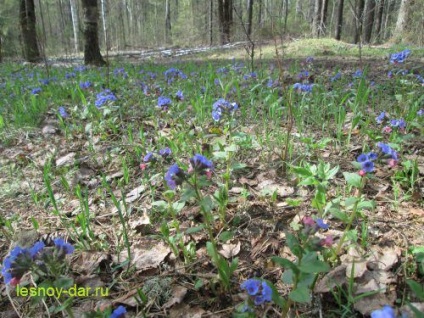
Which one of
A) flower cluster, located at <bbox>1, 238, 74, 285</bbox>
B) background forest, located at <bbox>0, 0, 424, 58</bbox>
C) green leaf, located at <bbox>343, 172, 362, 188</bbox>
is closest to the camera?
flower cluster, located at <bbox>1, 238, 74, 285</bbox>

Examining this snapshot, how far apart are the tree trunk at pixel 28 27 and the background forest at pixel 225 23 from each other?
319 millimetres

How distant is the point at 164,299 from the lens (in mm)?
1472

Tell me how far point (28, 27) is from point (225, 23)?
25.1ft

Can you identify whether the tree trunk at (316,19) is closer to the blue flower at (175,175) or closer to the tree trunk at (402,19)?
the tree trunk at (402,19)

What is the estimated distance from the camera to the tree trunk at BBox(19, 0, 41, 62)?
9815 millimetres

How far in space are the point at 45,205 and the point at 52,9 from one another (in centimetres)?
4838

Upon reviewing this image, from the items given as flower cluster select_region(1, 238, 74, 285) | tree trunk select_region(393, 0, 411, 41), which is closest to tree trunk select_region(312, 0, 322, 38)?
tree trunk select_region(393, 0, 411, 41)

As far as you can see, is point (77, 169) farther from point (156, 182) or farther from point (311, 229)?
point (311, 229)

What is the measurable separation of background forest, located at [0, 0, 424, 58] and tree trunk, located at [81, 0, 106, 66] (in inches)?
11.5

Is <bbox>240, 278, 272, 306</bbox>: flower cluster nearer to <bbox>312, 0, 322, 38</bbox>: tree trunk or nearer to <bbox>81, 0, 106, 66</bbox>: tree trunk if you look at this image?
<bbox>81, 0, 106, 66</bbox>: tree trunk

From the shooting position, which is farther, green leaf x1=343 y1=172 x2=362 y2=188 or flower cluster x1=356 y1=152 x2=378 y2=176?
green leaf x1=343 y1=172 x2=362 y2=188

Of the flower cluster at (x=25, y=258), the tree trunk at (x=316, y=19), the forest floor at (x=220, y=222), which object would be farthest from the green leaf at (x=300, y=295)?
the tree trunk at (x=316, y=19)

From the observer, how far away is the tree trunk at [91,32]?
7.40 m

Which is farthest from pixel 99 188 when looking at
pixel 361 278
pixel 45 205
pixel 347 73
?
pixel 347 73
